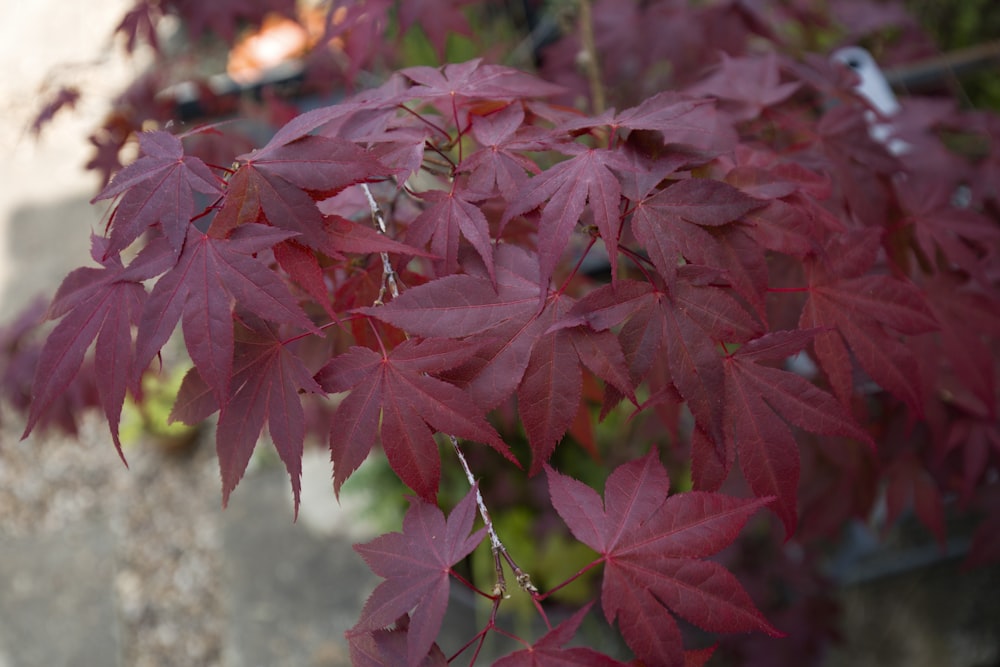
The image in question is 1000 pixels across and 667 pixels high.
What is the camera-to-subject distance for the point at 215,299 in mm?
636

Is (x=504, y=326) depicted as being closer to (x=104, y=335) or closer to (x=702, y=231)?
(x=702, y=231)

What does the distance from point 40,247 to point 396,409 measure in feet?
11.5

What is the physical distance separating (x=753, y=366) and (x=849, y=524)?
1484 mm

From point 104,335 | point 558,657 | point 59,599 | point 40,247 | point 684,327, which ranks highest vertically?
point 104,335

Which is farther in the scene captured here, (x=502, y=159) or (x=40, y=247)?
(x=40, y=247)

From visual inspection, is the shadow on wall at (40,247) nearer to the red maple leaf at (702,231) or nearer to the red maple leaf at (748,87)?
the red maple leaf at (748,87)

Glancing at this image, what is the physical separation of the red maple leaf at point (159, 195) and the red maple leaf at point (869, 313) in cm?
56

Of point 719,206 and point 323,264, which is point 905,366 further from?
point 323,264

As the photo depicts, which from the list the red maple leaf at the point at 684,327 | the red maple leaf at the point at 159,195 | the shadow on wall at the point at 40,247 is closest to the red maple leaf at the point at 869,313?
the red maple leaf at the point at 684,327

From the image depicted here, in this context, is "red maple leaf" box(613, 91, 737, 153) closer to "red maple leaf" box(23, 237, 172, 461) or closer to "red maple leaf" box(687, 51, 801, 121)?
"red maple leaf" box(687, 51, 801, 121)

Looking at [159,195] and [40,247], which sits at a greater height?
[159,195]

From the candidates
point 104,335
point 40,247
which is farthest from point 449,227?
point 40,247

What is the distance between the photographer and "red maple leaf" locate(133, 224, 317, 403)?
63cm

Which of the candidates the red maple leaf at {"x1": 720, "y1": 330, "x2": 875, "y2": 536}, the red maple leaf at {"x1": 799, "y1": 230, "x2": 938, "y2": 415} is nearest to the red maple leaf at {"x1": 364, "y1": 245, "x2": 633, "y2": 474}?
the red maple leaf at {"x1": 720, "y1": 330, "x2": 875, "y2": 536}
